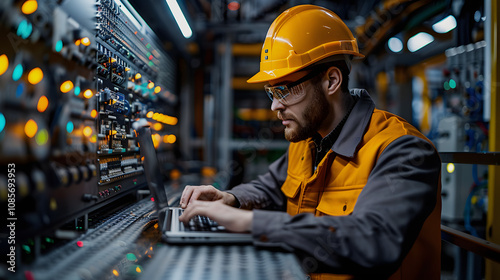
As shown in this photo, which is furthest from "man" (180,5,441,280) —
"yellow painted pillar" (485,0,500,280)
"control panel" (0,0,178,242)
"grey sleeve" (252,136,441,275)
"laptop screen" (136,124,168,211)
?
"yellow painted pillar" (485,0,500,280)

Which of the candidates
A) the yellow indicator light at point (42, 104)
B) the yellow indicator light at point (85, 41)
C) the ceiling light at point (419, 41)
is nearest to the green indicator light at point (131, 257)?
the yellow indicator light at point (42, 104)

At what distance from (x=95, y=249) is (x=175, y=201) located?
2.41ft

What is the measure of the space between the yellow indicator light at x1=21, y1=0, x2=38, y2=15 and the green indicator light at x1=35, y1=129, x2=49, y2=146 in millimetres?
299

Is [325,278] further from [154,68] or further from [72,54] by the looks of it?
[154,68]

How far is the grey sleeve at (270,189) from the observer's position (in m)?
1.70

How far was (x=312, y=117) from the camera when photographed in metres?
1.48

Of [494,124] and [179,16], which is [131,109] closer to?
[179,16]

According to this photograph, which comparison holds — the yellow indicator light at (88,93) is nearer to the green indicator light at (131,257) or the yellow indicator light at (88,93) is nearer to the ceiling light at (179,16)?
the green indicator light at (131,257)

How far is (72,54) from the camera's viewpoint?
3.32ft

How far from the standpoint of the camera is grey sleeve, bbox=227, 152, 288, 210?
5.57 feet

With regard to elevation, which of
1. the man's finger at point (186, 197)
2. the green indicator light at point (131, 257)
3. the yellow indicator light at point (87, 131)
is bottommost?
the green indicator light at point (131, 257)

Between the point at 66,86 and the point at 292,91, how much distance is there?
88 centimetres

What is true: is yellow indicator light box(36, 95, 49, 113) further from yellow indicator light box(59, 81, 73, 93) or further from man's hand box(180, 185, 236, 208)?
man's hand box(180, 185, 236, 208)

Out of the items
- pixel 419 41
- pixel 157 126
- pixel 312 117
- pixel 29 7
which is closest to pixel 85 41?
pixel 29 7
